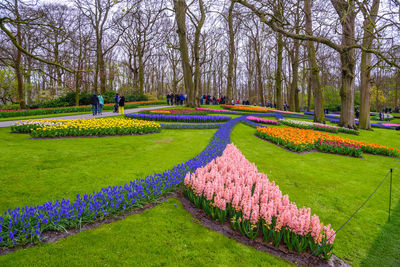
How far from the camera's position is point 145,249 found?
2596mm

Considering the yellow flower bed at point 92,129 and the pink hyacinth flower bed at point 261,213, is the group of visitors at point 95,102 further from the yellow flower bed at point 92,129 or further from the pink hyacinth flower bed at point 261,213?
the pink hyacinth flower bed at point 261,213

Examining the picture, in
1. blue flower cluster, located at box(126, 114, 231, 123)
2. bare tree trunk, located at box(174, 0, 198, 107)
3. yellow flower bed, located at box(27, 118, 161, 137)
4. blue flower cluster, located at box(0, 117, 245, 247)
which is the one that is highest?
bare tree trunk, located at box(174, 0, 198, 107)

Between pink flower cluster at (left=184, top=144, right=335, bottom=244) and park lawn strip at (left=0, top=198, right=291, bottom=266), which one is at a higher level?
pink flower cluster at (left=184, top=144, right=335, bottom=244)

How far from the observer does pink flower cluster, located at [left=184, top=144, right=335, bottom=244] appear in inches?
106

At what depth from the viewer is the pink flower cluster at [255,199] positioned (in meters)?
2.69

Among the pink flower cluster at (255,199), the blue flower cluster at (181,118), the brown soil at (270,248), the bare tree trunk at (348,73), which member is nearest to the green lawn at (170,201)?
the brown soil at (270,248)

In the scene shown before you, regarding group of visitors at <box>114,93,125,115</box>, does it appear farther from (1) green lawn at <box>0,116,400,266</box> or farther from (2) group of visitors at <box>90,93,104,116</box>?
(1) green lawn at <box>0,116,400,266</box>

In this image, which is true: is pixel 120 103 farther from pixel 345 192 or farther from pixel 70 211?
pixel 345 192

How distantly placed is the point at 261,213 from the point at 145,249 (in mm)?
1546

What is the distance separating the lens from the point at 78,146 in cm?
732

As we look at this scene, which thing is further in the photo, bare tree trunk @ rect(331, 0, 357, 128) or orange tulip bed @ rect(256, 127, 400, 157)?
bare tree trunk @ rect(331, 0, 357, 128)

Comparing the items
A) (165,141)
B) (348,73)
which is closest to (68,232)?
(165,141)

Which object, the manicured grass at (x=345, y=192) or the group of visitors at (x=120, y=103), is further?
the group of visitors at (x=120, y=103)

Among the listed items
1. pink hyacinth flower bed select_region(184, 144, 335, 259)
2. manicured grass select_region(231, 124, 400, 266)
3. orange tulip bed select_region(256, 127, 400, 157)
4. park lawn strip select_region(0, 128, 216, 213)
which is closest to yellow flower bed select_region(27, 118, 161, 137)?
park lawn strip select_region(0, 128, 216, 213)
